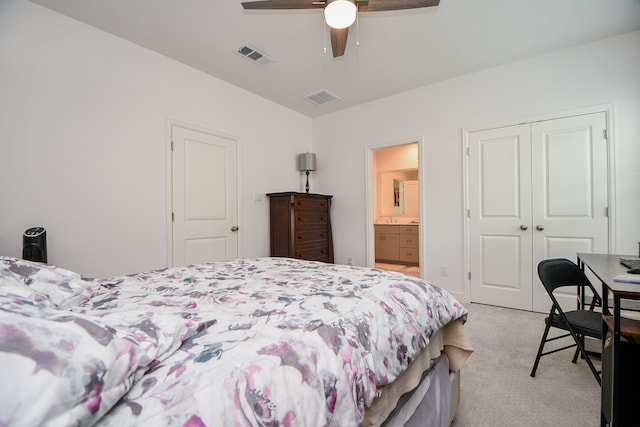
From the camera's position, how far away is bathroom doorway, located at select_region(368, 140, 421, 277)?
5.94m

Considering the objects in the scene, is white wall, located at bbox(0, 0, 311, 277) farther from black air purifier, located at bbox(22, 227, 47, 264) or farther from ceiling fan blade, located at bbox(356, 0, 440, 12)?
ceiling fan blade, located at bbox(356, 0, 440, 12)

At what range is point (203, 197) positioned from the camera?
134 inches

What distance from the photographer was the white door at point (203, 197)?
3168 mm

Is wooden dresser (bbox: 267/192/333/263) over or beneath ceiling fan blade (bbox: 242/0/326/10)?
beneath

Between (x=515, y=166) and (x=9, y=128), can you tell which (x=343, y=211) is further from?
(x=9, y=128)

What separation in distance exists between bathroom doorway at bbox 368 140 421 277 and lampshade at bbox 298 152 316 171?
5.73 ft

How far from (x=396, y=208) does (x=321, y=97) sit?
336 centimetres

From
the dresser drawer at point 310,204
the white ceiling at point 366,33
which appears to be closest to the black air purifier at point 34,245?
the white ceiling at point 366,33

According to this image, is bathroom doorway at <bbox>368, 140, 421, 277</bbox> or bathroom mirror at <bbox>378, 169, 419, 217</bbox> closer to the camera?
bathroom doorway at <bbox>368, 140, 421, 277</bbox>

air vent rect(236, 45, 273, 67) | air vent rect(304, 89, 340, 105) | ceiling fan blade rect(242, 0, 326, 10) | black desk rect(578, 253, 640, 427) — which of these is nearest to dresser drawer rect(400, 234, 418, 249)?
air vent rect(304, 89, 340, 105)

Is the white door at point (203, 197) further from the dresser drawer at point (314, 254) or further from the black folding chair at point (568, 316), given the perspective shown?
the black folding chair at point (568, 316)

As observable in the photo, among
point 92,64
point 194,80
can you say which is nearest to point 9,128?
point 92,64

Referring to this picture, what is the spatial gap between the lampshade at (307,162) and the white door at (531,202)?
7.38 feet

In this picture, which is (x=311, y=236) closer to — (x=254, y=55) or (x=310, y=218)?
(x=310, y=218)
